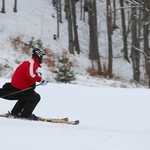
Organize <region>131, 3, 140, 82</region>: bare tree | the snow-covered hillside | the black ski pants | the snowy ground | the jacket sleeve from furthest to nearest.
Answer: <region>131, 3, 140, 82</region>: bare tree < the snow-covered hillside < the black ski pants < the jacket sleeve < the snowy ground

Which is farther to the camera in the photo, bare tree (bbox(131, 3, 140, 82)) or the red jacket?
bare tree (bbox(131, 3, 140, 82))

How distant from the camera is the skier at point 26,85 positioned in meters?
7.55

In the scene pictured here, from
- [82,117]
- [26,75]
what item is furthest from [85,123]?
[26,75]

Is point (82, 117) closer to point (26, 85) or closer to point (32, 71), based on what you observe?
point (26, 85)

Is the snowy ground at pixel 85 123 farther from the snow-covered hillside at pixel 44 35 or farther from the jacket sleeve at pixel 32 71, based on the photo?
the snow-covered hillside at pixel 44 35

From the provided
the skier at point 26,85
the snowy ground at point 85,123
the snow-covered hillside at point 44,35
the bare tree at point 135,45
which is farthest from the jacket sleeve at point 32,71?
the bare tree at point 135,45

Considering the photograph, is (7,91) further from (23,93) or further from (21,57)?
(21,57)

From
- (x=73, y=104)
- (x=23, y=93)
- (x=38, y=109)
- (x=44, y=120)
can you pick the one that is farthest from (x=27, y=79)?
(x=73, y=104)

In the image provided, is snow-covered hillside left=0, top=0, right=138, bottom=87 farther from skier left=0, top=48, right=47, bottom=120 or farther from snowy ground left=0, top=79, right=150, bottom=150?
skier left=0, top=48, right=47, bottom=120

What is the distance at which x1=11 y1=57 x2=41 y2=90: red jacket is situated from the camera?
24.6 ft

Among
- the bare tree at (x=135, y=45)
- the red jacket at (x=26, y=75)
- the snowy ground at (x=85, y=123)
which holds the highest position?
the bare tree at (x=135, y=45)

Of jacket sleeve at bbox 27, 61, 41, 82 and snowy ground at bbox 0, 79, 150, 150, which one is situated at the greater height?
jacket sleeve at bbox 27, 61, 41, 82

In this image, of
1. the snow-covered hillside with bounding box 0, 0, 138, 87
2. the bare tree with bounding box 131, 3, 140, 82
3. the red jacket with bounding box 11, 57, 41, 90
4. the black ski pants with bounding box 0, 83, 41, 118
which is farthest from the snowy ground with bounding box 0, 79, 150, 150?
the bare tree with bounding box 131, 3, 140, 82

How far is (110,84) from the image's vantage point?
22.0 m
